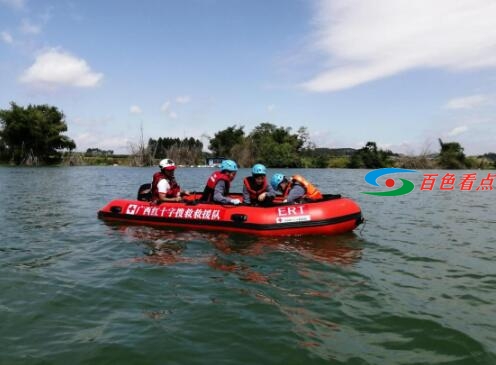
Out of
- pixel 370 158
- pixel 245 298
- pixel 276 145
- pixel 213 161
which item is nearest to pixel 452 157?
pixel 370 158

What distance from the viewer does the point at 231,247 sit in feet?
30.4

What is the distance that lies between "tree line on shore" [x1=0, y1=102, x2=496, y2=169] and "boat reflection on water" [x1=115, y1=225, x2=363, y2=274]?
65998 millimetres

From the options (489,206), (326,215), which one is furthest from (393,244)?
(489,206)

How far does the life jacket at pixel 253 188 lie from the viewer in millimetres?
11367

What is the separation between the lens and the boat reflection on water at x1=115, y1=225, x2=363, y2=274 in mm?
8203

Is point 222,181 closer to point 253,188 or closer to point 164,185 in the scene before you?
point 253,188

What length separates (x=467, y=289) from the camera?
21.2 feet

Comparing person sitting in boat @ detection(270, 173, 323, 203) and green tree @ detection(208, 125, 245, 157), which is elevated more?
green tree @ detection(208, 125, 245, 157)

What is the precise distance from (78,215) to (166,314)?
10080mm

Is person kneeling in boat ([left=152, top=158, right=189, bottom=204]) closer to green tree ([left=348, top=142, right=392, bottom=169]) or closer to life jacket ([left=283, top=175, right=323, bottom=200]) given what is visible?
life jacket ([left=283, top=175, right=323, bottom=200])

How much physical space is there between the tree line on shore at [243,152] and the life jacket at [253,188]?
64.7 m

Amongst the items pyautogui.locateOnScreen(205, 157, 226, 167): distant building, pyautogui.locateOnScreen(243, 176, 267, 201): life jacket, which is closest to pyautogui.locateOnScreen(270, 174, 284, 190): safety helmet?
pyautogui.locateOnScreen(243, 176, 267, 201): life jacket

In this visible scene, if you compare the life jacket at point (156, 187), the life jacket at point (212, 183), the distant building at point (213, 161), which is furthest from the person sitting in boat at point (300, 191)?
the distant building at point (213, 161)

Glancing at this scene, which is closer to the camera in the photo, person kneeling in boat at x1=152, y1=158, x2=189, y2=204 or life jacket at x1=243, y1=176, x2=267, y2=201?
life jacket at x1=243, y1=176, x2=267, y2=201
